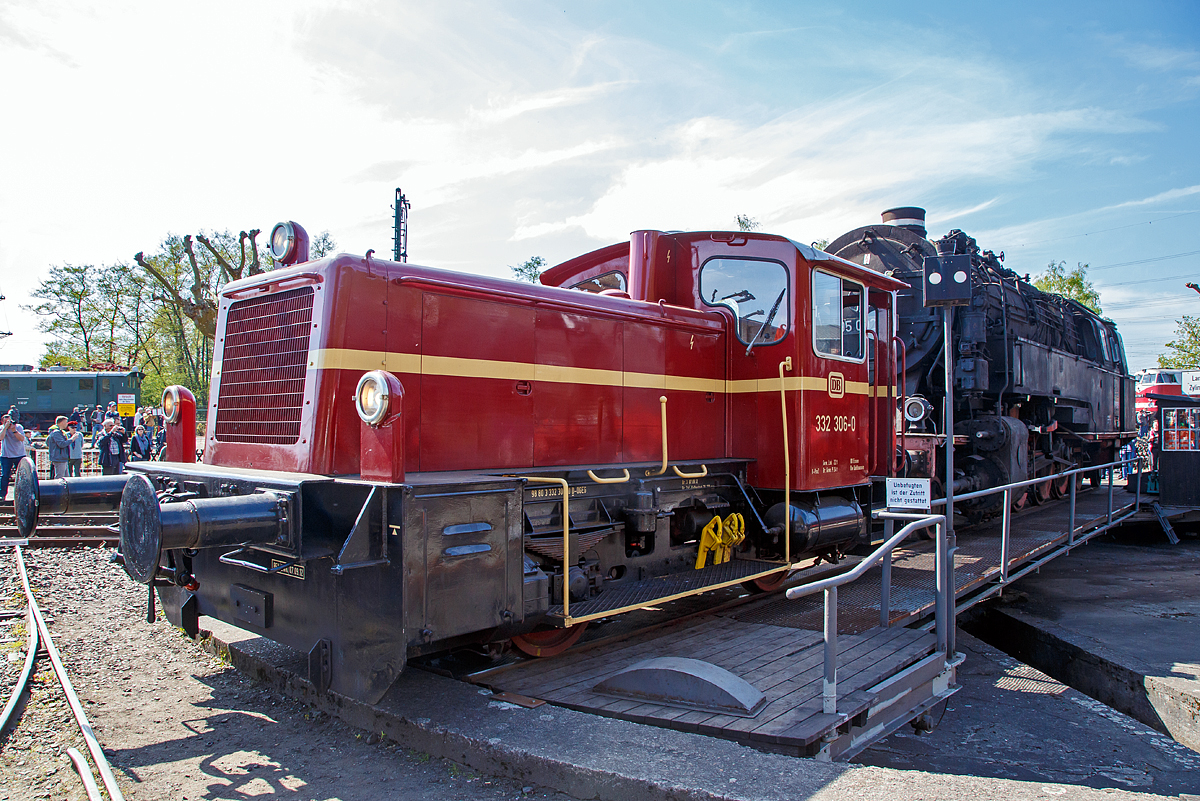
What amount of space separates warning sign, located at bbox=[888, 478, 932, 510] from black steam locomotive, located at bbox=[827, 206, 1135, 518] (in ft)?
9.43

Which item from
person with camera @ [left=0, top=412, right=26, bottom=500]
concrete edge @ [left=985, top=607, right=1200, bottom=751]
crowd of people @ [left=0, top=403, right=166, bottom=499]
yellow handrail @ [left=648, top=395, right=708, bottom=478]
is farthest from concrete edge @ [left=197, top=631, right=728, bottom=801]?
person with camera @ [left=0, top=412, right=26, bottom=500]

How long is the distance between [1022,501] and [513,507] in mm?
10236

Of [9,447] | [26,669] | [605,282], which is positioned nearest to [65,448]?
[9,447]

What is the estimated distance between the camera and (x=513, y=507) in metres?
3.87

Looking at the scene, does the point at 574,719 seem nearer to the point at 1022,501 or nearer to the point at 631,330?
the point at 631,330

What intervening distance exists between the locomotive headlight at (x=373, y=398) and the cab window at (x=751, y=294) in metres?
3.26

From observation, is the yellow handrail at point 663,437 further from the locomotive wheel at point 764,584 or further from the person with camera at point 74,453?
the person with camera at point 74,453

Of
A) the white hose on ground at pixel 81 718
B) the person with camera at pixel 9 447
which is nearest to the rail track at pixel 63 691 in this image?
the white hose on ground at pixel 81 718

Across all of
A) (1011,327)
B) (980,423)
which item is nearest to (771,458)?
(980,423)

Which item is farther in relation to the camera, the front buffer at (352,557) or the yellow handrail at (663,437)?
the yellow handrail at (663,437)

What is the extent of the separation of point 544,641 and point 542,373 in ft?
5.63

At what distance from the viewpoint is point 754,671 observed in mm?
4469

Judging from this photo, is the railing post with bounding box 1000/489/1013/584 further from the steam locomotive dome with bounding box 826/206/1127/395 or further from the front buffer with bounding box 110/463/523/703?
the front buffer with bounding box 110/463/523/703

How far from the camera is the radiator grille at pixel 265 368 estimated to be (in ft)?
14.0
